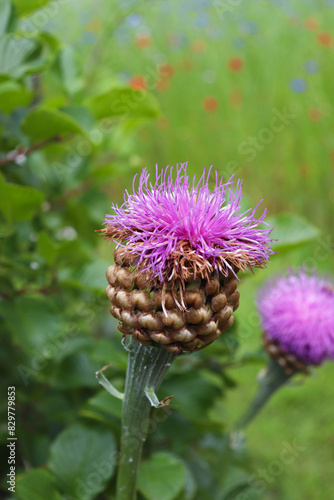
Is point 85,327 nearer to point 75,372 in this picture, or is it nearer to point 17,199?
point 75,372

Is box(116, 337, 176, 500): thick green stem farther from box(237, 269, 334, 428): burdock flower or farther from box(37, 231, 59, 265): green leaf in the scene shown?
box(237, 269, 334, 428): burdock flower

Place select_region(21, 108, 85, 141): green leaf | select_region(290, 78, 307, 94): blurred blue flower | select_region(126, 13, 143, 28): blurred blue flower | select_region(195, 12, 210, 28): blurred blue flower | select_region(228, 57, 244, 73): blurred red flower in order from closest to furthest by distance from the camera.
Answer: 1. select_region(21, 108, 85, 141): green leaf
2. select_region(290, 78, 307, 94): blurred blue flower
3. select_region(228, 57, 244, 73): blurred red flower
4. select_region(126, 13, 143, 28): blurred blue flower
5. select_region(195, 12, 210, 28): blurred blue flower

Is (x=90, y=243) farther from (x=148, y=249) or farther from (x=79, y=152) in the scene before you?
(x=148, y=249)

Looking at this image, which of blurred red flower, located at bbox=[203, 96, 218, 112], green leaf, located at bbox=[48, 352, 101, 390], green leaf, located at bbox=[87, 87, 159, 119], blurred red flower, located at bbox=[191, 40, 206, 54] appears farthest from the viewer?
blurred red flower, located at bbox=[191, 40, 206, 54]

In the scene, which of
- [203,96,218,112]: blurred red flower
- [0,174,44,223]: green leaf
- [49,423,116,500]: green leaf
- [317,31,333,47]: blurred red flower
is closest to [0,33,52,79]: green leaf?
[0,174,44,223]: green leaf

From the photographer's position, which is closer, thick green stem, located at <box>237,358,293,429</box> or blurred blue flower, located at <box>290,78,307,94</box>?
thick green stem, located at <box>237,358,293,429</box>

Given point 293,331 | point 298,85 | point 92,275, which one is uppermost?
point 298,85

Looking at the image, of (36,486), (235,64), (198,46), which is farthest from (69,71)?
(198,46)
